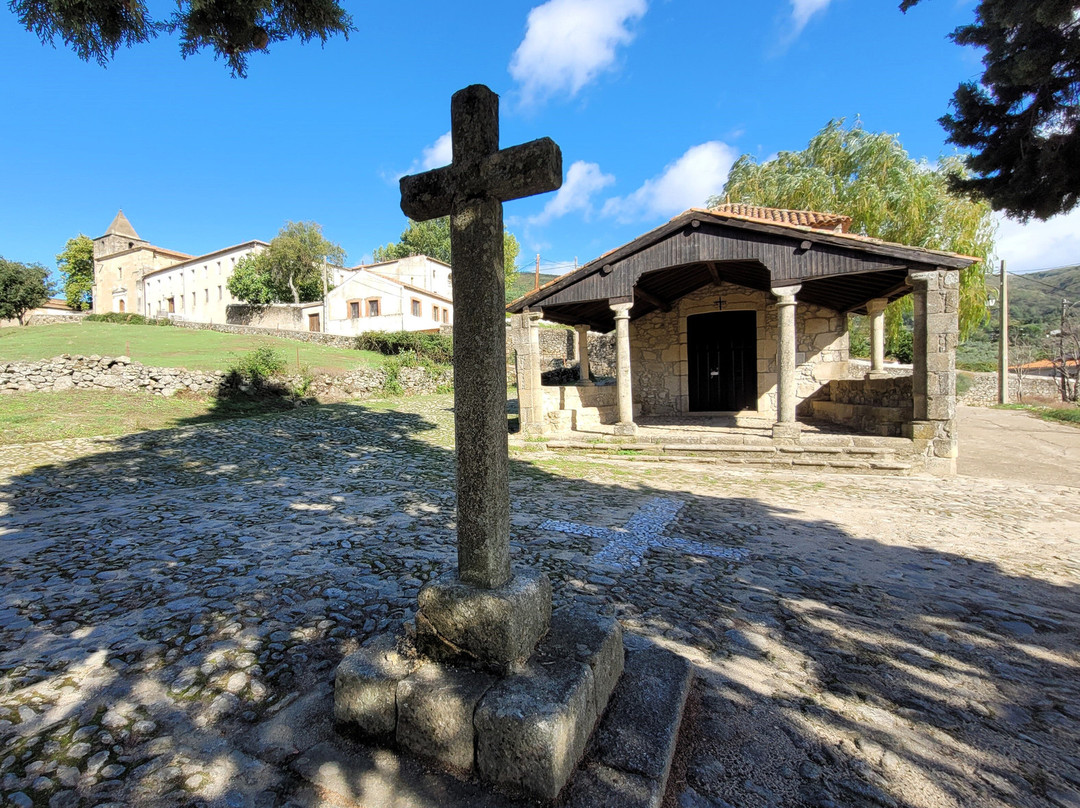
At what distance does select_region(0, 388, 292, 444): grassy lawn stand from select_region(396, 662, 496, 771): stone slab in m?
10.6

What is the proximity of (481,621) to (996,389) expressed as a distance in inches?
1196

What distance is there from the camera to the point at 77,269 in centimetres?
5122

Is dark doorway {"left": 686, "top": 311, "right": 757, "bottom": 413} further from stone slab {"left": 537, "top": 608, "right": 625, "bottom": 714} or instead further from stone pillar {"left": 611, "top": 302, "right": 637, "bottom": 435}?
stone slab {"left": 537, "top": 608, "right": 625, "bottom": 714}

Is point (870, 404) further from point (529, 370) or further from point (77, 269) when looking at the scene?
point (77, 269)

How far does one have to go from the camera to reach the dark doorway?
495 inches

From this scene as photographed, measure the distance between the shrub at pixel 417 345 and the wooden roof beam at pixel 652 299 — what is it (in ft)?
37.7

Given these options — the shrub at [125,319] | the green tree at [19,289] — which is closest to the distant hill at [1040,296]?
the shrub at [125,319]

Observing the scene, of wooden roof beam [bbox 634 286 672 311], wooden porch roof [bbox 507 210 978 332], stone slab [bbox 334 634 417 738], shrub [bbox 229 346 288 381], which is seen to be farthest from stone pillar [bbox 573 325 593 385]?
stone slab [bbox 334 634 417 738]

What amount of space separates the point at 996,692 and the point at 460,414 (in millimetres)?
2766

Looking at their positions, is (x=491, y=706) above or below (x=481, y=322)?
below

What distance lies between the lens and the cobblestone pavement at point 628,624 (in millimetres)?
1756

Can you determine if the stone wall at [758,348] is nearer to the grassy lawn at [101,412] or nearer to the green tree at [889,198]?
the green tree at [889,198]

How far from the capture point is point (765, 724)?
2.01 metres

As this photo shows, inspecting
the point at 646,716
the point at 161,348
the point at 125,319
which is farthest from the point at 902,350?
the point at 125,319
